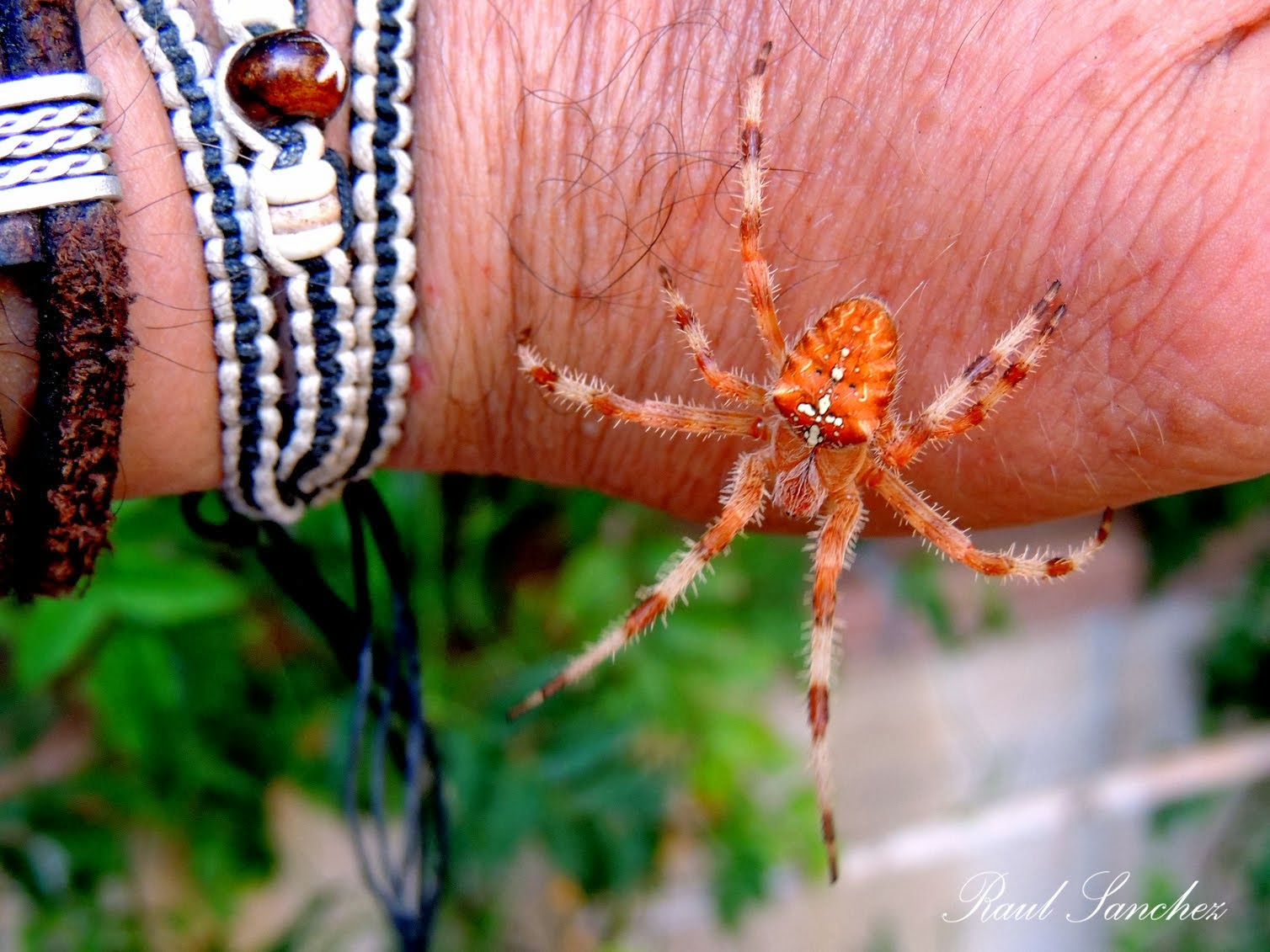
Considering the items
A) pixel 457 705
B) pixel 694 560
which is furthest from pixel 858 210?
pixel 457 705

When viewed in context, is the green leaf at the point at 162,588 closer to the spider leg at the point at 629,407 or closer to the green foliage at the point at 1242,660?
the spider leg at the point at 629,407

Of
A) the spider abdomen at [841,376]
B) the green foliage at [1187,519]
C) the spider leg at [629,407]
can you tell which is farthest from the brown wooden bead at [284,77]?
the green foliage at [1187,519]

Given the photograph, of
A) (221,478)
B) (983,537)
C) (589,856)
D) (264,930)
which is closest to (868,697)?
(983,537)

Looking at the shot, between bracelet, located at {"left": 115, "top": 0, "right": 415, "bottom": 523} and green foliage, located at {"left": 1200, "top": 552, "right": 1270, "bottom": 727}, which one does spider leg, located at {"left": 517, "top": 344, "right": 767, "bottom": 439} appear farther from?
green foliage, located at {"left": 1200, "top": 552, "right": 1270, "bottom": 727}

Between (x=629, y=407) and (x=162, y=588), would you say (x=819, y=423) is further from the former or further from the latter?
(x=162, y=588)

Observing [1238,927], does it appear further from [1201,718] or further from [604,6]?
[604,6]
